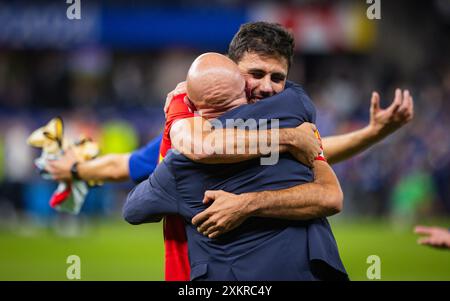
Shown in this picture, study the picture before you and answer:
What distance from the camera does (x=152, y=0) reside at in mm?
21828

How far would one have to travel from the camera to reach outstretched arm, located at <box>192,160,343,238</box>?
11.7 ft

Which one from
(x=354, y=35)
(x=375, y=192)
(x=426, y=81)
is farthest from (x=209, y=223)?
(x=354, y=35)

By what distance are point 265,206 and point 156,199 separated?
52 centimetres

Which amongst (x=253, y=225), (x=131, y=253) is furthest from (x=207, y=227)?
(x=131, y=253)

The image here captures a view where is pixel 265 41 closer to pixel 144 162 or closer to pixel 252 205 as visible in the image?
pixel 252 205

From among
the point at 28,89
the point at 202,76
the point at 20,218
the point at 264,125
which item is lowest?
the point at 20,218

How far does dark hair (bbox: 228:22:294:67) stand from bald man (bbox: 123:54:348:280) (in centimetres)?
29

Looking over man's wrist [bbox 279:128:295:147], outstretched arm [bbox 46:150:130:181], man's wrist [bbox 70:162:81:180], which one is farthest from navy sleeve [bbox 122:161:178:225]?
man's wrist [bbox 70:162:81:180]

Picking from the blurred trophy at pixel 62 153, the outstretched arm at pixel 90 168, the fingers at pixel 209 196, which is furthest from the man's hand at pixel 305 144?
the blurred trophy at pixel 62 153

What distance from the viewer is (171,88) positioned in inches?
818

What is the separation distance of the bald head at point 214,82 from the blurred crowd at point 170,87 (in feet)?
39.0

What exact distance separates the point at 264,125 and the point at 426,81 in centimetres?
1640

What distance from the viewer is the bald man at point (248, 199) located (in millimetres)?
3586

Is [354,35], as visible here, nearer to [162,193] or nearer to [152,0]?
[152,0]
